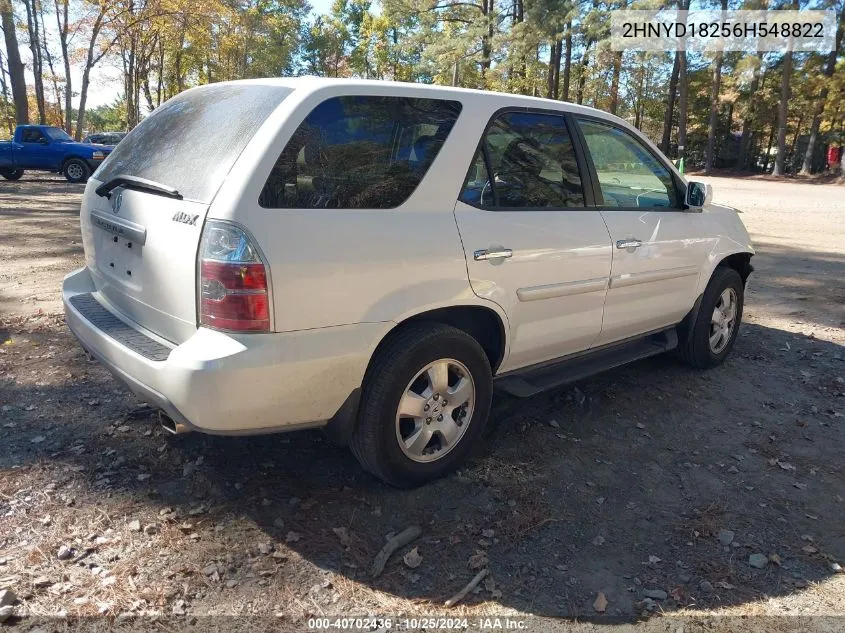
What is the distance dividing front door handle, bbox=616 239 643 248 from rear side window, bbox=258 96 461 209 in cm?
129

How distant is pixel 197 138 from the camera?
2.87 m

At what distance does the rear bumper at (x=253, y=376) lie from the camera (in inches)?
95.0

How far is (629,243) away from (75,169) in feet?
65.6

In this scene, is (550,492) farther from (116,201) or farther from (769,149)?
(769,149)

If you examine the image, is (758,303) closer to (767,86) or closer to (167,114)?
(167,114)

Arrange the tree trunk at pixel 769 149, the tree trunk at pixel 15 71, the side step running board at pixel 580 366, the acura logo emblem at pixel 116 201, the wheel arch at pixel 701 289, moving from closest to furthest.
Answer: the acura logo emblem at pixel 116 201 < the side step running board at pixel 580 366 < the wheel arch at pixel 701 289 < the tree trunk at pixel 15 71 < the tree trunk at pixel 769 149

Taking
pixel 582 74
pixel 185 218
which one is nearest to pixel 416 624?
pixel 185 218

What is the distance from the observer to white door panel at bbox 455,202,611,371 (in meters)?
3.08

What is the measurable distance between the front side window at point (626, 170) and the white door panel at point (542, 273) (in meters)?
0.34

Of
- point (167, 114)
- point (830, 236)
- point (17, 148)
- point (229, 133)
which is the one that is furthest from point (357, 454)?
point (17, 148)

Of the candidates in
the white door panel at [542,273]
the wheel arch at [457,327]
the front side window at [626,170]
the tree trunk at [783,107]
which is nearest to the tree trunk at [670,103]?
the tree trunk at [783,107]

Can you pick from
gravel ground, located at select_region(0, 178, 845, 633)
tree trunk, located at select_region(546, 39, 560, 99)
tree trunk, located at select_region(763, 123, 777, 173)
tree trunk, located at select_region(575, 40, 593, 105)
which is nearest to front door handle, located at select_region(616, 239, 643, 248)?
gravel ground, located at select_region(0, 178, 845, 633)

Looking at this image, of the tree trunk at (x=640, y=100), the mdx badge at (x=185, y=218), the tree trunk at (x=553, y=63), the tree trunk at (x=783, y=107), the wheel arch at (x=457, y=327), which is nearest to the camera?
the mdx badge at (x=185, y=218)

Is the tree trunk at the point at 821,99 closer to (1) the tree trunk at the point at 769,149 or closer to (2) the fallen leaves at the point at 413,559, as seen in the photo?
(1) the tree trunk at the point at 769,149
